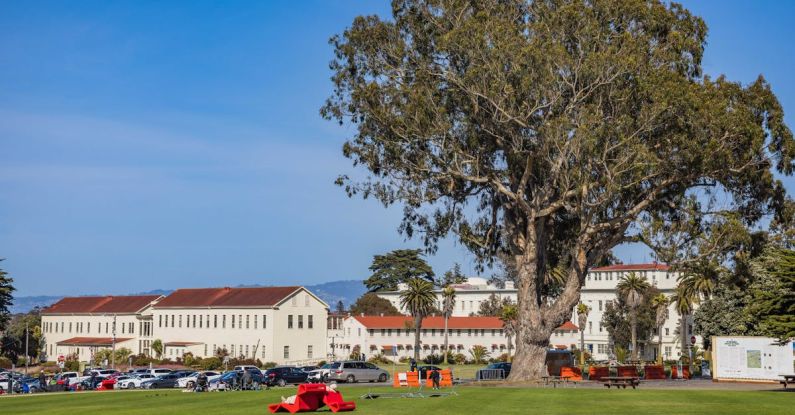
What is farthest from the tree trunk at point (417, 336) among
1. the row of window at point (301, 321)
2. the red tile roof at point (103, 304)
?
the red tile roof at point (103, 304)

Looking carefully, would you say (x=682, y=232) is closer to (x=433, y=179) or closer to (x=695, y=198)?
(x=695, y=198)

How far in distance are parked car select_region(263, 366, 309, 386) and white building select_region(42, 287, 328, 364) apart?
38524 millimetres

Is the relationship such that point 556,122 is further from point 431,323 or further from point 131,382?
point 431,323

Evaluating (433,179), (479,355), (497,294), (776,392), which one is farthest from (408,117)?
(497,294)

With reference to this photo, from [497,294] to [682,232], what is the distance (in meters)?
107

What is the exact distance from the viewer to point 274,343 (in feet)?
339

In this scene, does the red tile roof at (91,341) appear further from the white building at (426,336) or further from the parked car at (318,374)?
the parked car at (318,374)

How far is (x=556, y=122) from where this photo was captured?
5116cm

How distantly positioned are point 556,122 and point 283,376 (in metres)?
26.5

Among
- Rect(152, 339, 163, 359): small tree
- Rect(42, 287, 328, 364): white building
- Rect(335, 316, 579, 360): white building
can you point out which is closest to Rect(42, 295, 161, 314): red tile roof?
Rect(42, 287, 328, 364): white building

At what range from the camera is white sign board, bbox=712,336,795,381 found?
50.6 m

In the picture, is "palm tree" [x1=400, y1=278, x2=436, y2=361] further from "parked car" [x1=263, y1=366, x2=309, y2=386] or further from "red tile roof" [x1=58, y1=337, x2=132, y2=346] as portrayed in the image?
"parked car" [x1=263, y1=366, x2=309, y2=386]

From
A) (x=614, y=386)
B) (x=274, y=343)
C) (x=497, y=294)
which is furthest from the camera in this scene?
(x=497, y=294)

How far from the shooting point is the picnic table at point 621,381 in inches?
1883
